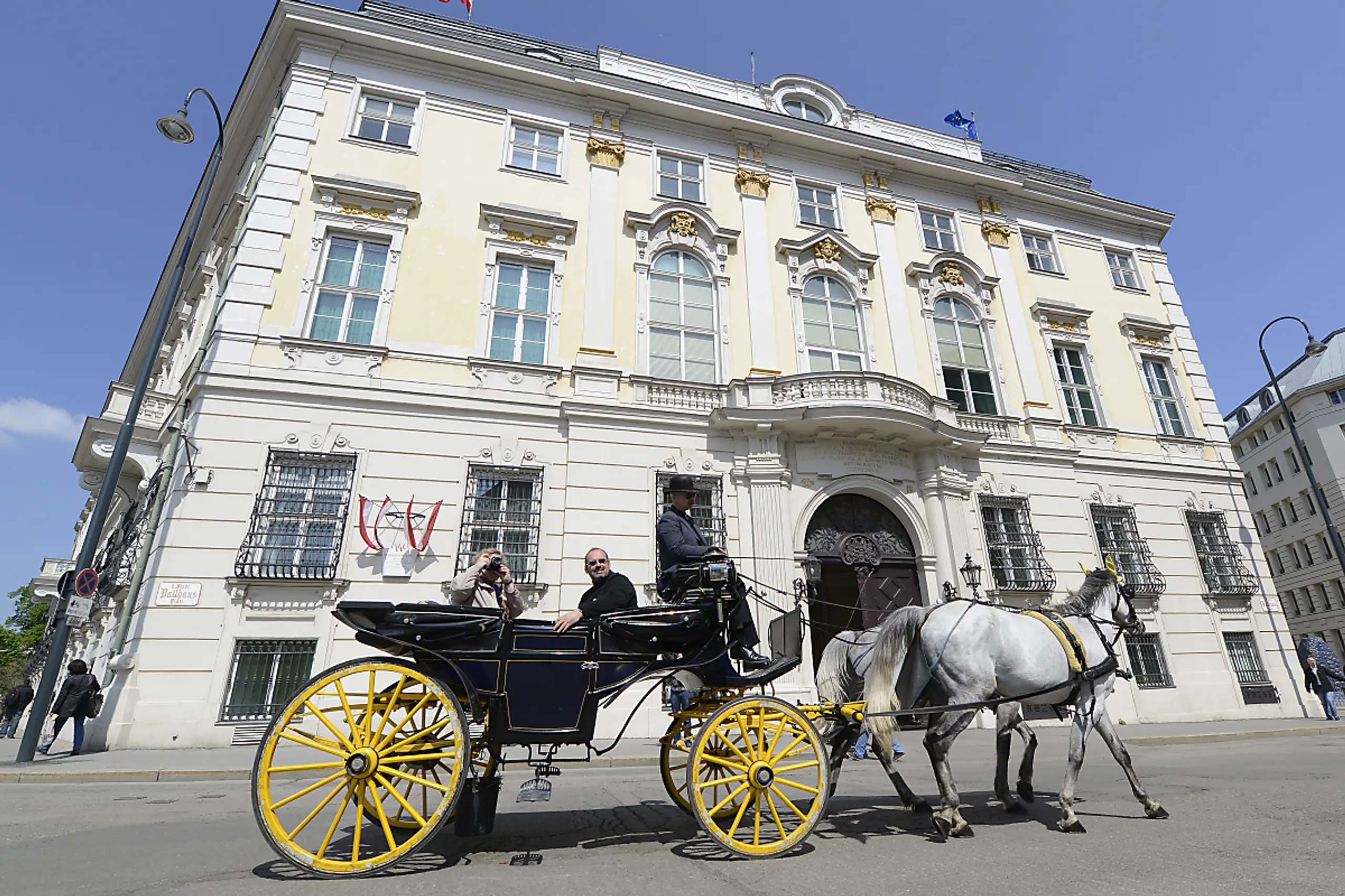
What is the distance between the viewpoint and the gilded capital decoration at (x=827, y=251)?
1680cm

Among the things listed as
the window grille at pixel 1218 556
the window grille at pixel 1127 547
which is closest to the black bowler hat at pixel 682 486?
the window grille at pixel 1127 547

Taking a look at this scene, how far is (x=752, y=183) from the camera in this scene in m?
17.2

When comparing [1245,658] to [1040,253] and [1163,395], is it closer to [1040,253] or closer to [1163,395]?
[1163,395]

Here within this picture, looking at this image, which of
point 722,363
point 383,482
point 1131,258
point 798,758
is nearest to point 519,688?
point 798,758

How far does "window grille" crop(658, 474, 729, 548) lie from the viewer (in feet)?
42.8

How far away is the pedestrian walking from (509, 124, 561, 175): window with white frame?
2246 centimetres

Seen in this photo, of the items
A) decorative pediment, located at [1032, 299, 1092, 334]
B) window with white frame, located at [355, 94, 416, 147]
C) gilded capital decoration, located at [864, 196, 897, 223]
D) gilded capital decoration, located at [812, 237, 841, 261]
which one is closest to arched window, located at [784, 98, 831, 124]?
gilded capital decoration, located at [864, 196, 897, 223]

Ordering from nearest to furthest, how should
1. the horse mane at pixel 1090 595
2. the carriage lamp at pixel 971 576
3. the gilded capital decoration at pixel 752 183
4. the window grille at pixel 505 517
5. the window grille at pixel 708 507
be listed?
the horse mane at pixel 1090 595 → the window grille at pixel 505 517 → the window grille at pixel 708 507 → the carriage lamp at pixel 971 576 → the gilded capital decoration at pixel 752 183

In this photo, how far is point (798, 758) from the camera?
359 inches

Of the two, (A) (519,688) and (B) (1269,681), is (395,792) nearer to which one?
(A) (519,688)

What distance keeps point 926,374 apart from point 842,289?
3120 mm

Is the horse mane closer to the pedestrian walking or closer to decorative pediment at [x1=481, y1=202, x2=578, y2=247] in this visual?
decorative pediment at [x1=481, y1=202, x2=578, y2=247]

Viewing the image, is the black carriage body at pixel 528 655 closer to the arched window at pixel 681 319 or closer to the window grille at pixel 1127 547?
the arched window at pixel 681 319

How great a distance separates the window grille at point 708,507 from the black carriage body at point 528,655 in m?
8.47
